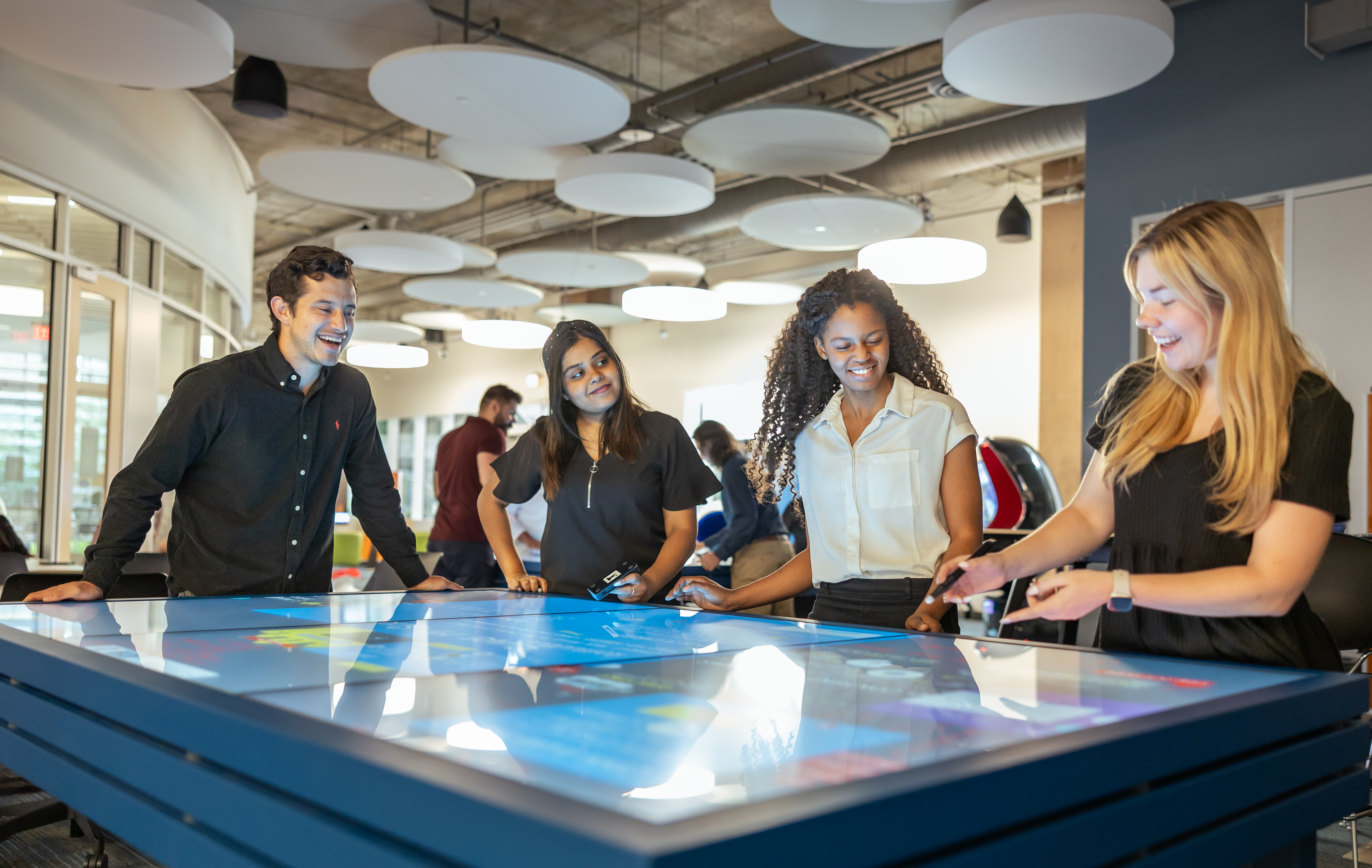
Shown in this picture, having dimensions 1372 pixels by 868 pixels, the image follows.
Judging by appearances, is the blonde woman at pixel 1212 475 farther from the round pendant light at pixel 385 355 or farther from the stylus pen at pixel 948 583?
the round pendant light at pixel 385 355

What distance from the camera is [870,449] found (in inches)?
87.5

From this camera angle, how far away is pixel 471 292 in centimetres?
983

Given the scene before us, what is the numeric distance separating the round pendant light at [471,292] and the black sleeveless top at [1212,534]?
8238mm

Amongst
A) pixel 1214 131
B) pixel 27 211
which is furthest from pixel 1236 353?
Answer: pixel 27 211

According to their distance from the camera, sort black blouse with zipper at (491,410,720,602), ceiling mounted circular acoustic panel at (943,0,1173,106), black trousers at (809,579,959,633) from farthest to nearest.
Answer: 1. ceiling mounted circular acoustic panel at (943,0,1173,106)
2. black blouse with zipper at (491,410,720,602)
3. black trousers at (809,579,959,633)

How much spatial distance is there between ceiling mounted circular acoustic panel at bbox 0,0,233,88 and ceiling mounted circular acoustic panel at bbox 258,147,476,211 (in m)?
1.11

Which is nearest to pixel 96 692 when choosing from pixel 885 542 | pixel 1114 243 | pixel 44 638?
pixel 44 638

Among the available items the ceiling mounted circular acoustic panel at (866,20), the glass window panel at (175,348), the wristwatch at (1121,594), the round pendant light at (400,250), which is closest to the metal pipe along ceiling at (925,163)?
the ceiling mounted circular acoustic panel at (866,20)

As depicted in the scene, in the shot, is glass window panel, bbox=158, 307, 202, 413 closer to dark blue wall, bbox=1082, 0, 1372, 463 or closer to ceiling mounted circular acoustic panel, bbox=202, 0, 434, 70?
ceiling mounted circular acoustic panel, bbox=202, 0, 434, 70

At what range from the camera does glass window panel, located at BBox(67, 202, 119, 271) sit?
695cm

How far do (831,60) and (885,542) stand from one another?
5.36 meters

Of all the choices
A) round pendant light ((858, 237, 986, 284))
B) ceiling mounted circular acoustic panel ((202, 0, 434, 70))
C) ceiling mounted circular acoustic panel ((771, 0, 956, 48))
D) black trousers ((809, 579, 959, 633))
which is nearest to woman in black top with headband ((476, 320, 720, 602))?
black trousers ((809, 579, 959, 633))

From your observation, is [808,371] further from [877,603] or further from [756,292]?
[756,292]

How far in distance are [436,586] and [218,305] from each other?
849 centimetres
